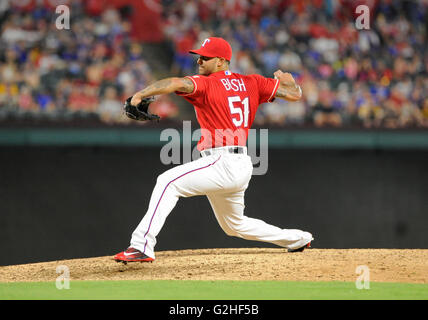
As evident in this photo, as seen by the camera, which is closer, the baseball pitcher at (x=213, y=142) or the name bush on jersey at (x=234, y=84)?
the baseball pitcher at (x=213, y=142)

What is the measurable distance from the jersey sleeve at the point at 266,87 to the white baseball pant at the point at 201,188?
2.22 feet

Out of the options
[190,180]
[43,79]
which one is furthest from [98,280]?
[43,79]

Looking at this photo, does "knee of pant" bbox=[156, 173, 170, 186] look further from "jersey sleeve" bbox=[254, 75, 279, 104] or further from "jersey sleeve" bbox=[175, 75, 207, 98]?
"jersey sleeve" bbox=[254, 75, 279, 104]

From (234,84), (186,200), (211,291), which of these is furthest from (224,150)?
(186,200)

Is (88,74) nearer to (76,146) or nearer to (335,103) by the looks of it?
(76,146)

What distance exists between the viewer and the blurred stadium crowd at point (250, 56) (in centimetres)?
995

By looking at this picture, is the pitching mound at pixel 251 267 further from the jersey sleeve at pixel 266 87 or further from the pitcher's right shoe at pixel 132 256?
the jersey sleeve at pixel 266 87

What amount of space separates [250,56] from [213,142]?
252 inches

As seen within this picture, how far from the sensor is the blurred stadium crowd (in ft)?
32.6

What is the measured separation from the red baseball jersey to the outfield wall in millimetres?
2932

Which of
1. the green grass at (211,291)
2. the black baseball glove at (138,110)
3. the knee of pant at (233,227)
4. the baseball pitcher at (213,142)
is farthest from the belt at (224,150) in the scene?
the green grass at (211,291)

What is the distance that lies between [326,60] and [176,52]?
269 cm

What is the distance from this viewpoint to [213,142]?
5.69 meters

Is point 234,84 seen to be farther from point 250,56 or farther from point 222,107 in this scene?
point 250,56
